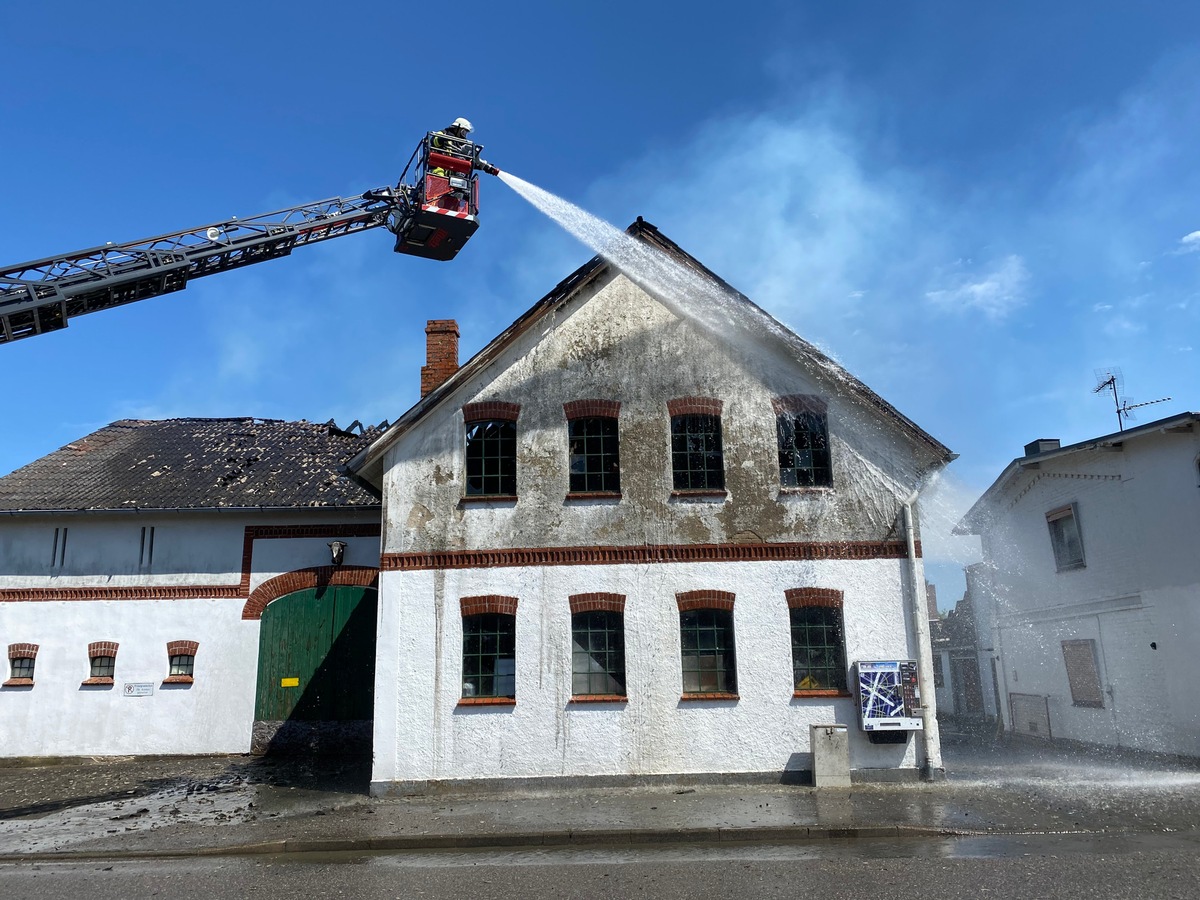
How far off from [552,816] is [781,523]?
5940 mm

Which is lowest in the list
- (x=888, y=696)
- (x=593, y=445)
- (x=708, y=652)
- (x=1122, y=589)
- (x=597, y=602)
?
(x=888, y=696)

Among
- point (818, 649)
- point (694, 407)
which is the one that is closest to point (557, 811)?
point (818, 649)

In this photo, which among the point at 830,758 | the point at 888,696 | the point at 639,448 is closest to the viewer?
the point at 830,758

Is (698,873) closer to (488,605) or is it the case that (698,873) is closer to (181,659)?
(488,605)

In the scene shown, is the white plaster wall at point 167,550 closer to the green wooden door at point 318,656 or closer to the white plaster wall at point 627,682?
the green wooden door at point 318,656

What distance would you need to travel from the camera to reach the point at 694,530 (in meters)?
14.1

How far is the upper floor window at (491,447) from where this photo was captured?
1462 centimetres

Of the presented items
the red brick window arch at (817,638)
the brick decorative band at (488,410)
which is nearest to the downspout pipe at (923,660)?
the red brick window arch at (817,638)

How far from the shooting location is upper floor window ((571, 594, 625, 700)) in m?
13.7

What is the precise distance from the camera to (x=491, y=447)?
14.7 metres

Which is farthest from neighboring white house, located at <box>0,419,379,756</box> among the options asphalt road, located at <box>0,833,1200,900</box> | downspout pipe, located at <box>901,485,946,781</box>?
downspout pipe, located at <box>901,485,946,781</box>

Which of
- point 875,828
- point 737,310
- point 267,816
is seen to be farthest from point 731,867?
point 737,310

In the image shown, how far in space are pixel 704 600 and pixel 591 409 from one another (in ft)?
12.4

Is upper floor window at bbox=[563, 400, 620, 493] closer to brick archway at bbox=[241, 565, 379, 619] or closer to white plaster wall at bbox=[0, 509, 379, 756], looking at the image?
white plaster wall at bbox=[0, 509, 379, 756]
